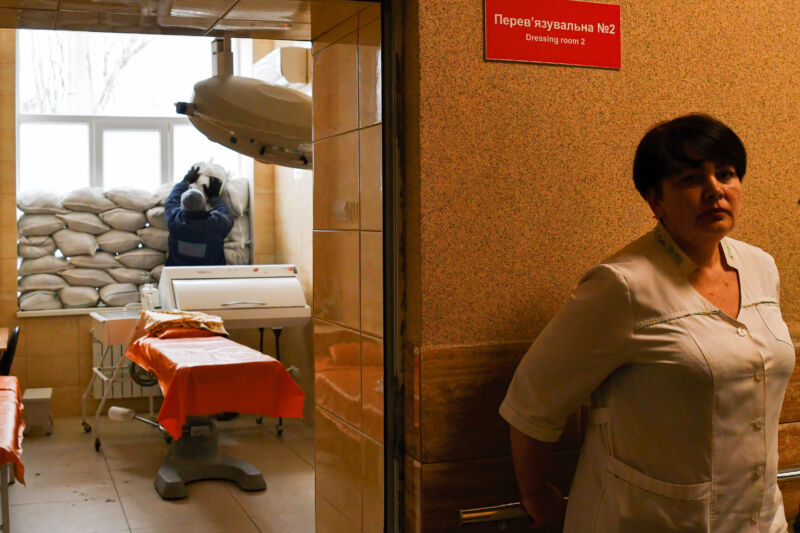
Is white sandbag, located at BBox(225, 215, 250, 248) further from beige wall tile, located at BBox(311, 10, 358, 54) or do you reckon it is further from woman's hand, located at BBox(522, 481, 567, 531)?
woman's hand, located at BBox(522, 481, 567, 531)

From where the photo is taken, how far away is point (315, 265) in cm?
228

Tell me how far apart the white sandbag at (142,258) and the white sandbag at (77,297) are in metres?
0.35

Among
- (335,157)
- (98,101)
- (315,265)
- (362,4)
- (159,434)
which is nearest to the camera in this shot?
(362,4)

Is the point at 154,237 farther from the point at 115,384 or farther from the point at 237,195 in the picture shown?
the point at 115,384

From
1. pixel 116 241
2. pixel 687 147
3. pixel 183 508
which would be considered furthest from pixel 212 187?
pixel 687 147

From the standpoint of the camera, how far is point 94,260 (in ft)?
21.9

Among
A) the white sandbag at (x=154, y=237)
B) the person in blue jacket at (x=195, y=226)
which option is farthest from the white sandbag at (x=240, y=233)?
the white sandbag at (x=154, y=237)

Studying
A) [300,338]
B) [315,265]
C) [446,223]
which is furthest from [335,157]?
[300,338]

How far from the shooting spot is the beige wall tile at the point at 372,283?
186 cm

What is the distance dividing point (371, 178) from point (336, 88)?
1.11ft

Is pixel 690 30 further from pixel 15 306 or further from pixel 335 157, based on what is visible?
pixel 15 306

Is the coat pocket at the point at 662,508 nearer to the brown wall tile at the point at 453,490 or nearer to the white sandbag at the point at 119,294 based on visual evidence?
the brown wall tile at the point at 453,490

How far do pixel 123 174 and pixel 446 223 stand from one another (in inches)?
227

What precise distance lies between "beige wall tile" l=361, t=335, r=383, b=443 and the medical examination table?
232cm
